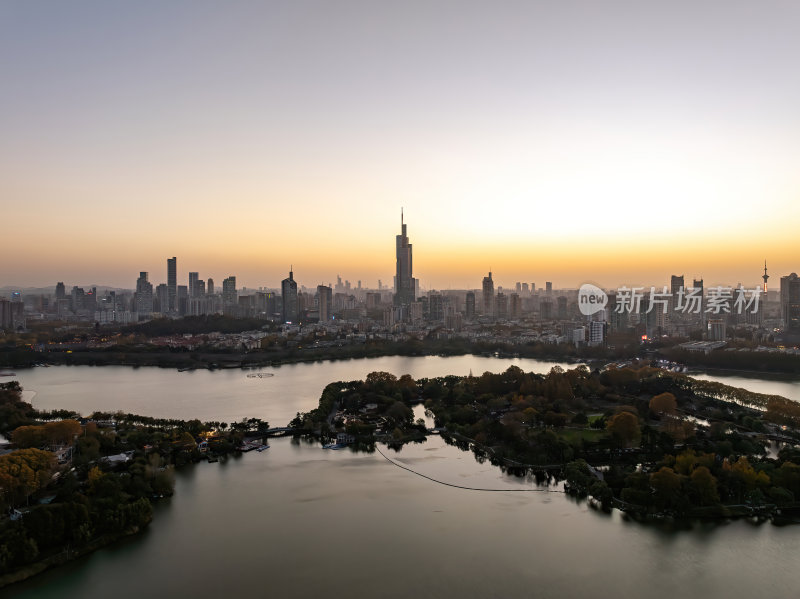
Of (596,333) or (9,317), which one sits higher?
(9,317)

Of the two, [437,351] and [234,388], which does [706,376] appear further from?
[234,388]

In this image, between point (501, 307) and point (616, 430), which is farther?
point (501, 307)

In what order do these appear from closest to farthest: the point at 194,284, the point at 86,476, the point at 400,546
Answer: the point at 400,546 < the point at 86,476 < the point at 194,284

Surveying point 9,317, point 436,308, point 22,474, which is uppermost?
point 436,308

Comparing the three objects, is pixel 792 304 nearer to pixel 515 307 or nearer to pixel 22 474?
pixel 515 307

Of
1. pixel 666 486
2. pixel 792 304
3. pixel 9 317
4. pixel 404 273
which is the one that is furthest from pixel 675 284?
pixel 9 317

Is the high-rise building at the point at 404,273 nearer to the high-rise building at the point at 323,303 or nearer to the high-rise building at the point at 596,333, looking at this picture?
the high-rise building at the point at 323,303

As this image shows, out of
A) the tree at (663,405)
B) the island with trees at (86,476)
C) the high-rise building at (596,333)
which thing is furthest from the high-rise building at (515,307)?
the island with trees at (86,476)
